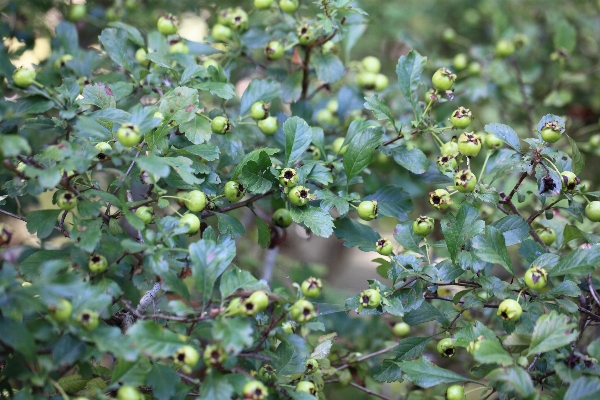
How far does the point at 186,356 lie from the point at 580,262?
722mm

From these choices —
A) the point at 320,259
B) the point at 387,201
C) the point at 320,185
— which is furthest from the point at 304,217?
the point at 320,259

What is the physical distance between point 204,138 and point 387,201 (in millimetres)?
477

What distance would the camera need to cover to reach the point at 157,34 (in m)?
1.39

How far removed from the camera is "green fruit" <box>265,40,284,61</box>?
141 centimetres

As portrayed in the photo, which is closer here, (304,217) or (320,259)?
(304,217)

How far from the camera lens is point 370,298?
1.02 m

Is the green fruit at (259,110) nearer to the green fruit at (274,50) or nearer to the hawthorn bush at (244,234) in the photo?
the hawthorn bush at (244,234)

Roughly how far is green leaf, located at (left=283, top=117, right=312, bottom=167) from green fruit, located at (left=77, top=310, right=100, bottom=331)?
0.51 m

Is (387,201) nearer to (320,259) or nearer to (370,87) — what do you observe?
(370,87)

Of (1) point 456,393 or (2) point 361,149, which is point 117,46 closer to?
(2) point 361,149

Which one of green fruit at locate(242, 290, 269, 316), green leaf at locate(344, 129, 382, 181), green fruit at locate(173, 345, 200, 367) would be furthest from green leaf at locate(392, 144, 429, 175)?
green fruit at locate(173, 345, 200, 367)

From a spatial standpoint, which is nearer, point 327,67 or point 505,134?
point 505,134

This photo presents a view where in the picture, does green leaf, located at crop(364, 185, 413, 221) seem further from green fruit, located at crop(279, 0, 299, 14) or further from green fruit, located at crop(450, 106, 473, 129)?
green fruit, located at crop(279, 0, 299, 14)

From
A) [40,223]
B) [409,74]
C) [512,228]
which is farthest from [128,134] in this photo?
[512,228]
